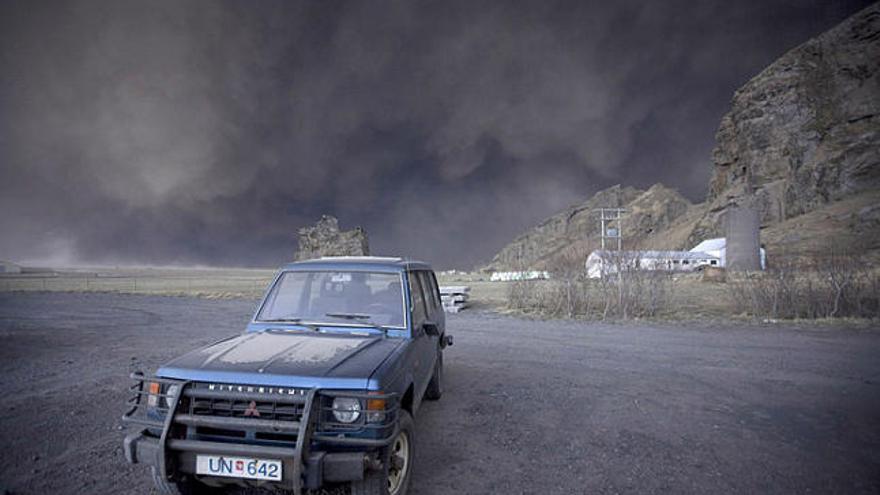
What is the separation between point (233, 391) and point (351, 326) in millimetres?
1441

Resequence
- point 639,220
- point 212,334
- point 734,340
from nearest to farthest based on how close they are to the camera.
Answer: point 734,340
point 212,334
point 639,220

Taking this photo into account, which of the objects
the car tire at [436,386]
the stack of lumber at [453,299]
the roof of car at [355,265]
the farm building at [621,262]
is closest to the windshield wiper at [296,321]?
the roof of car at [355,265]

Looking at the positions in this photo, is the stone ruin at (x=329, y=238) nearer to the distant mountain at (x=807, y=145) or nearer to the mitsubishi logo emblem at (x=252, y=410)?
the distant mountain at (x=807, y=145)

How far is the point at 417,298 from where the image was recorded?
5191mm

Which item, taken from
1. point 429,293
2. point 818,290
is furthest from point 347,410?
point 818,290

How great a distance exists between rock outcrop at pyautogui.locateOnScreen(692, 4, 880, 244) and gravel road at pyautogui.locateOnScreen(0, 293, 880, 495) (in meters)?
93.1

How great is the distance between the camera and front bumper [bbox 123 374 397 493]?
2.84 meters

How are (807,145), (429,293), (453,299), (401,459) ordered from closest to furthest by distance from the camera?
(401,459) < (429,293) < (453,299) < (807,145)

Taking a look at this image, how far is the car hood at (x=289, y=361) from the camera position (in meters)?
3.13

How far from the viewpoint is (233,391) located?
3.12 metres

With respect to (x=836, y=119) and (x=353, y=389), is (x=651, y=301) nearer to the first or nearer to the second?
(x=353, y=389)

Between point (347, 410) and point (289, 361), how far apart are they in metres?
0.63

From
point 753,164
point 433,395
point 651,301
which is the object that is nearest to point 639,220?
point 753,164

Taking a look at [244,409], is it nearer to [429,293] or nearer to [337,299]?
[337,299]
